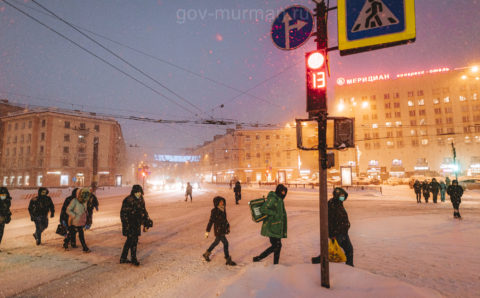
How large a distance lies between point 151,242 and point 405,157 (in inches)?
3127

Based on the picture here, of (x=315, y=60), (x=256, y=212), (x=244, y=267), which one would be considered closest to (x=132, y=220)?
(x=244, y=267)

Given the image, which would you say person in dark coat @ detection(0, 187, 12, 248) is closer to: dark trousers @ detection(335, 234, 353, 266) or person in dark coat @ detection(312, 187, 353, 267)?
person in dark coat @ detection(312, 187, 353, 267)

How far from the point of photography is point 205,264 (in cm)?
571

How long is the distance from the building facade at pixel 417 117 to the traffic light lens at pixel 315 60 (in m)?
67.7

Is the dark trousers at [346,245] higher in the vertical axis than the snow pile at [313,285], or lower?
higher

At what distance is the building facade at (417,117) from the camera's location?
67.6m

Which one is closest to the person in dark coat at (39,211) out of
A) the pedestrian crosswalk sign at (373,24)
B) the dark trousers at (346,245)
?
the dark trousers at (346,245)

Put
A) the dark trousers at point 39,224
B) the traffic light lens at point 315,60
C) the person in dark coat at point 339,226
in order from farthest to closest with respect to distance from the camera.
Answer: the dark trousers at point 39,224 < the person in dark coat at point 339,226 < the traffic light lens at point 315,60

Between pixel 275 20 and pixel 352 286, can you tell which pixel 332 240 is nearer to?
A: pixel 352 286

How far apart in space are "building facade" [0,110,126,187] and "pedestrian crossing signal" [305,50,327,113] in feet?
169

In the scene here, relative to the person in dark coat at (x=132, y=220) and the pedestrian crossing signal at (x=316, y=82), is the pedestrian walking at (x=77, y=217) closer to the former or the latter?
the person in dark coat at (x=132, y=220)

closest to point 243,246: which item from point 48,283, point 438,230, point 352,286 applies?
point 352,286

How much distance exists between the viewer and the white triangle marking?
3.69m

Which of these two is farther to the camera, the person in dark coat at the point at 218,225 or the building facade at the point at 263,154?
the building facade at the point at 263,154
